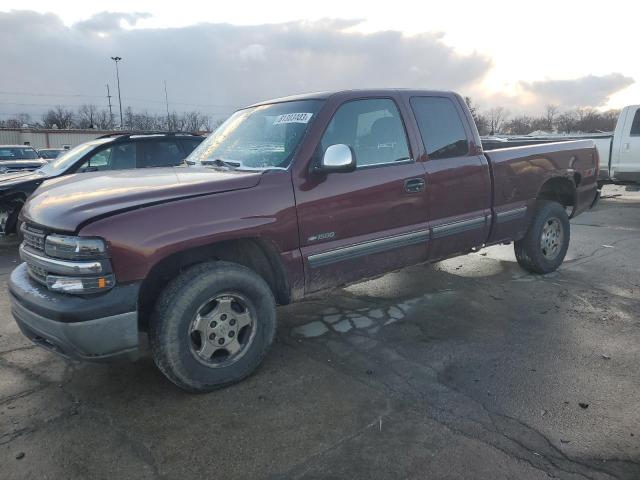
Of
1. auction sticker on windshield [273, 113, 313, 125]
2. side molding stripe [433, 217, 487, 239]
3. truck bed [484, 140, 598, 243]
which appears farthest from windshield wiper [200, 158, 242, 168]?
truck bed [484, 140, 598, 243]

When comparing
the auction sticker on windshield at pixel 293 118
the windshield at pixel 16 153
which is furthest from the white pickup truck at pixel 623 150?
the windshield at pixel 16 153

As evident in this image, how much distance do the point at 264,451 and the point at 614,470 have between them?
5.78 ft

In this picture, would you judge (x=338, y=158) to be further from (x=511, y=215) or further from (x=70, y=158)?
(x=70, y=158)

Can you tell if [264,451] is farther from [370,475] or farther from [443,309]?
[443,309]

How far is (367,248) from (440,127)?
1.48 meters

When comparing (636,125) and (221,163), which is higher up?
(636,125)

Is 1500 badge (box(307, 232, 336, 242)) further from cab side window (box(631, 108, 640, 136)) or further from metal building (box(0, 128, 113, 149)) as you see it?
metal building (box(0, 128, 113, 149))

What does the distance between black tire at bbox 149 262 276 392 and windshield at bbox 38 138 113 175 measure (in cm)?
546

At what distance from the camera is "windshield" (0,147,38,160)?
16.3 m

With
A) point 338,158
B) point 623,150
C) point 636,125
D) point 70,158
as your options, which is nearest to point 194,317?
point 338,158

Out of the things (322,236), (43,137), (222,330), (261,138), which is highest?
(43,137)

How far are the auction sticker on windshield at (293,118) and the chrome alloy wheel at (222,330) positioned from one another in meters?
1.45

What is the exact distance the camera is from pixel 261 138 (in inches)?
156

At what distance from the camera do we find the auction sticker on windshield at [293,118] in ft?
12.4
